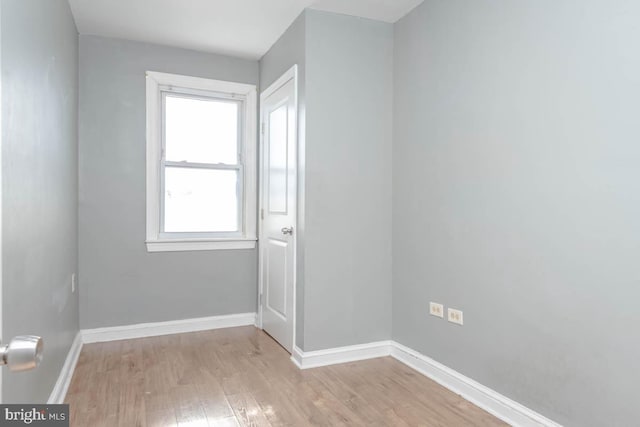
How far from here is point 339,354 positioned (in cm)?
302

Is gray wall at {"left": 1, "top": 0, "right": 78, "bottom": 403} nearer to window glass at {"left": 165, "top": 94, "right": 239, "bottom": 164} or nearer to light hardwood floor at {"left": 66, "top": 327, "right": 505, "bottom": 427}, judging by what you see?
light hardwood floor at {"left": 66, "top": 327, "right": 505, "bottom": 427}

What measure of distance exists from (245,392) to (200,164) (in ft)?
6.95

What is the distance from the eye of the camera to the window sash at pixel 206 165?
376cm

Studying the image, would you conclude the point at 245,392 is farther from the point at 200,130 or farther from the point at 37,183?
the point at 200,130

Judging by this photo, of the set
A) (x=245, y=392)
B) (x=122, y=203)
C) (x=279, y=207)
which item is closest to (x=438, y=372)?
(x=245, y=392)

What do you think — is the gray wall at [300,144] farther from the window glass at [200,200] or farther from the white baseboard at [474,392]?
the window glass at [200,200]

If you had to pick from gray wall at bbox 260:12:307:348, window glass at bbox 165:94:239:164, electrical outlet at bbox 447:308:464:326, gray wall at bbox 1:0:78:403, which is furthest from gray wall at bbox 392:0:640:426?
gray wall at bbox 1:0:78:403

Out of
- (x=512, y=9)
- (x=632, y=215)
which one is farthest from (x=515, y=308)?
(x=512, y=9)

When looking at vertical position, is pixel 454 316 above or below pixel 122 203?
below

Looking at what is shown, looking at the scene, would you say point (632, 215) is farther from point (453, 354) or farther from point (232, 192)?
point (232, 192)

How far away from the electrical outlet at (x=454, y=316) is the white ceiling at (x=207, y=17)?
2068mm

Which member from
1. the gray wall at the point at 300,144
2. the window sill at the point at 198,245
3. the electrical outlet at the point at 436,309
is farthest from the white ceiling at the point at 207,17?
the electrical outlet at the point at 436,309

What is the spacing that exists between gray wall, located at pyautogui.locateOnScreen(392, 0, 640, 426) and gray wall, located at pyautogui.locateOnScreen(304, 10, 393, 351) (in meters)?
0.23

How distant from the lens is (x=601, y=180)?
1.80m
